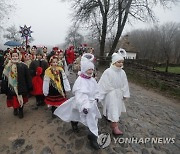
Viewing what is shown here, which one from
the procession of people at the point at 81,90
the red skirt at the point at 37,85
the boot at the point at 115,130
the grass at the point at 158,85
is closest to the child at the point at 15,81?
the procession of people at the point at 81,90

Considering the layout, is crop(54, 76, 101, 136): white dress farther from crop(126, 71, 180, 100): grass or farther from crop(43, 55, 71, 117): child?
crop(126, 71, 180, 100): grass

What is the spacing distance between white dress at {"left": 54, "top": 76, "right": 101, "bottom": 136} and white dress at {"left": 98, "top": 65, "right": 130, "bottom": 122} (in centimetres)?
36

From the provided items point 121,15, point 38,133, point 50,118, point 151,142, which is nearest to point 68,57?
point 50,118

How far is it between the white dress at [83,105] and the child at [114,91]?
0.37m

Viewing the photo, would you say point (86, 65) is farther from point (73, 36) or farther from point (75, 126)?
point (73, 36)

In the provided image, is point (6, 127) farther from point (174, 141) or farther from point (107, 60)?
point (107, 60)

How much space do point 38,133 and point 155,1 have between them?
15.9 metres

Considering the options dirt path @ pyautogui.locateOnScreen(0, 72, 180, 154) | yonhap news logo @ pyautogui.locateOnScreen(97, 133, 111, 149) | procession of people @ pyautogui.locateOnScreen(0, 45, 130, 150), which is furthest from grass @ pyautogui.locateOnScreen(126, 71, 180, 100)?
yonhap news logo @ pyautogui.locateOnScreen(97, 133, 111, 149)

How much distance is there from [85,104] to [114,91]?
0.96 m

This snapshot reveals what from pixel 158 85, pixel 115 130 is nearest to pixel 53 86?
pixel 115 130

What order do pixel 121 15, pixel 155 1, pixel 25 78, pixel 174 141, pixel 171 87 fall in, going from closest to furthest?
pixel 174 141 → pixel 25 78 → pixel 171 87 → pixel 155 1 → pixel 121 15

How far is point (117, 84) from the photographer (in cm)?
488

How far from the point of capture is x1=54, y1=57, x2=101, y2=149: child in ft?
13.8

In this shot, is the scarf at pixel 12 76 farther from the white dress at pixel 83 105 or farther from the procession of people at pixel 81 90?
the white dress at pixel 83 105
